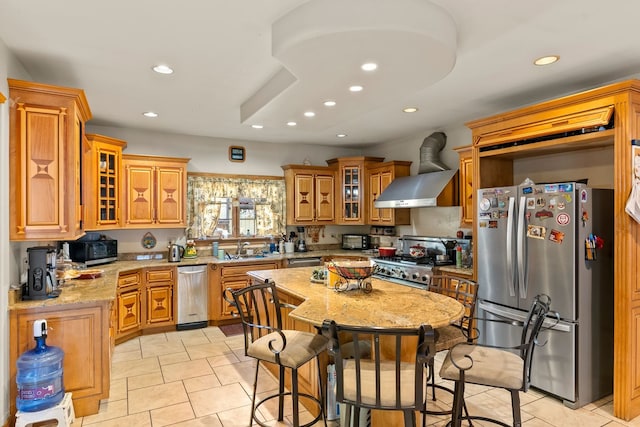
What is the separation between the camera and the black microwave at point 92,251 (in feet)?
14.6

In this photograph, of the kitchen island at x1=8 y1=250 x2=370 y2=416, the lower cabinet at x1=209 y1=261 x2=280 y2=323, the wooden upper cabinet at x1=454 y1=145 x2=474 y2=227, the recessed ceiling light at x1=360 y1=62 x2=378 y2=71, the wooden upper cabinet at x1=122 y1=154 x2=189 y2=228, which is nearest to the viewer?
the recessed ceiling light at x1=360 y1=62 x2=378 y2=71

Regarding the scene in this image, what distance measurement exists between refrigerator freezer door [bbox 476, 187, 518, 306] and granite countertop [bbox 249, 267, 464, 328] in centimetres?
114

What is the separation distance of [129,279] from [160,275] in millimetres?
395

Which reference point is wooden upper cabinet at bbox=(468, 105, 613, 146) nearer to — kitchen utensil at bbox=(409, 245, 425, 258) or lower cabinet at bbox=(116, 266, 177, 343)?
kitchen utensil at bbox=(409, 245, 425, 258)

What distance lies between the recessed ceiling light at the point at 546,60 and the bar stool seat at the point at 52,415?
429 cm

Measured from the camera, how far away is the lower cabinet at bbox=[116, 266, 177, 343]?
15.0 feet

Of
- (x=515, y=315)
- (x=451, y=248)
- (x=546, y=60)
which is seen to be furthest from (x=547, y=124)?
(x=451, y=248)

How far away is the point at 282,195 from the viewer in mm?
6297

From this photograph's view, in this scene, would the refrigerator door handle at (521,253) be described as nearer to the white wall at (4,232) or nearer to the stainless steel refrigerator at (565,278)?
the stainless steel refrigerator at (565,278)

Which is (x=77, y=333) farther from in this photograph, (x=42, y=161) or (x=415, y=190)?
(x=415, y=190)

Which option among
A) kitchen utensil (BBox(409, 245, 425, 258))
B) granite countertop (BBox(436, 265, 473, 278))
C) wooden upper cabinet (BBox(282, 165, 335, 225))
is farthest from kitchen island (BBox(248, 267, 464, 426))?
wooden upper cabinet (BBox(282, 165, 335, 225))

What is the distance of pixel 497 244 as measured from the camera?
3568mm

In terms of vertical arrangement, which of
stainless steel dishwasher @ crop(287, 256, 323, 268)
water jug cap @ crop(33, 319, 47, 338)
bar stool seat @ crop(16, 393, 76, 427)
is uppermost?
stainless steel dishwasher @ crop(287, 256, 323, 268)

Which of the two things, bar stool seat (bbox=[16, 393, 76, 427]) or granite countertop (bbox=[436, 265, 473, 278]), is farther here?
granite countertop (bbox=[436, 265, 473, 278])
